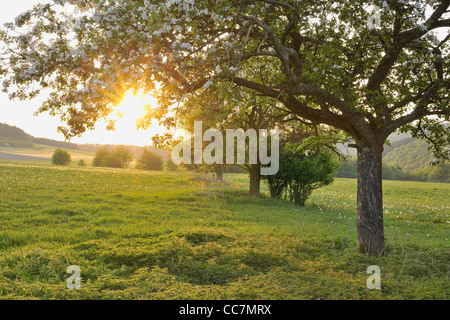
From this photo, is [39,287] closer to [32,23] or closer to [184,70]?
[184,70]

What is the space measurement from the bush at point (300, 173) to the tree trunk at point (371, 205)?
13.5 metres

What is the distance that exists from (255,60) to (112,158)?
7369 cm

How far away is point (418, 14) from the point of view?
9.86 metres

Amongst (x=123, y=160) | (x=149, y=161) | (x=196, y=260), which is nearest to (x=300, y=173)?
(x=196, y=260)

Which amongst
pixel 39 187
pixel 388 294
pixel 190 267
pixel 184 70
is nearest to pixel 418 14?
pixel 184 70

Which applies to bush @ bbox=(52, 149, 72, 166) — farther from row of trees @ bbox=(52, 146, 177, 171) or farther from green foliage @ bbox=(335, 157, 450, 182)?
green foliage @ bbox=(335, 157, 450, 182)

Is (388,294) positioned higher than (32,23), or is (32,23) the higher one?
(32,23)

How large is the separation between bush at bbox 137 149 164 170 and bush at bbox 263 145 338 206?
57.6 metres

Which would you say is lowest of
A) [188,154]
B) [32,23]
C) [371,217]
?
[371,217]

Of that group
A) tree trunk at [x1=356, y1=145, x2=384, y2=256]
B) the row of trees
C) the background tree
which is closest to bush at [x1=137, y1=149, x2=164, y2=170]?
the row of trees

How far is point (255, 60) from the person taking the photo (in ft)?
42.5

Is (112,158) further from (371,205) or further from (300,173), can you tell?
(371,205)

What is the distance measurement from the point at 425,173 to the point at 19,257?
10697 cm

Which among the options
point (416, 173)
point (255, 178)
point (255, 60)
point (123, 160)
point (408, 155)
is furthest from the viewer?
point (408, 155)
